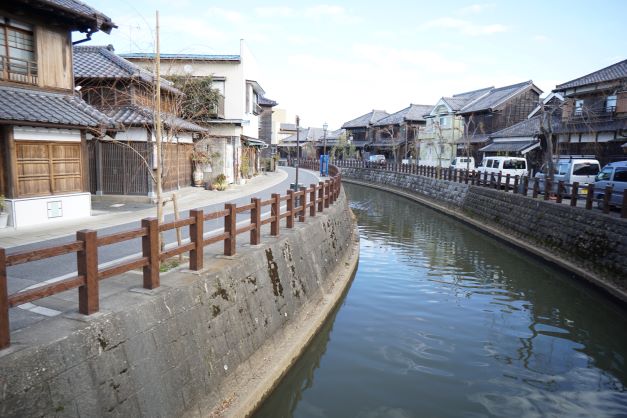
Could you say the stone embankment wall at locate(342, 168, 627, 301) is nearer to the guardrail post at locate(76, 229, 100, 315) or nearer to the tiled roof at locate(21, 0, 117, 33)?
the guardrail post at locate(76, 229, 100, 315)

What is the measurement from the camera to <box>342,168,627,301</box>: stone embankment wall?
1252 centimetres

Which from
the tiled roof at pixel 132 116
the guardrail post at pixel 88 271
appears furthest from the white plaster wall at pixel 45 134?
the guardrail post at pixel 88 271

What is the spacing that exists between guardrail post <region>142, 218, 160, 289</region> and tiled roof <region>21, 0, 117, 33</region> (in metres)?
9.79

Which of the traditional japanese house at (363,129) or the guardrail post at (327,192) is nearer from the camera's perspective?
the guardrail post at (327,192)

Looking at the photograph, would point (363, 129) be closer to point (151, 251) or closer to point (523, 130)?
point (523, 130)

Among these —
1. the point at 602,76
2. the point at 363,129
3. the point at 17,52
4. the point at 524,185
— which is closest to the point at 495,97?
the point at 602,76

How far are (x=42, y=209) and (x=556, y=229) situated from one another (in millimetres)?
17512

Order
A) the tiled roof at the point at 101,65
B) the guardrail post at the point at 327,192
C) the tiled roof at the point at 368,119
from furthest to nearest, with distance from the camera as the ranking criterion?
the tiled roof at the point at 368,119 < the tiled roof at the point at 101,65 < the guardrail post at the point at 327,192

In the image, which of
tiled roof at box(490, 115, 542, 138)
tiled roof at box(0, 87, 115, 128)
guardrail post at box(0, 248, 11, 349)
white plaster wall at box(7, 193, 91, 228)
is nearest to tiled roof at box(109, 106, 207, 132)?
tiled roof at box(0, 87, 115, 128)

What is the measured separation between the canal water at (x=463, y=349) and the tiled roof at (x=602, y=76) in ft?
Result: 56.8

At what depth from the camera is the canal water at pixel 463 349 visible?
7.11 metres

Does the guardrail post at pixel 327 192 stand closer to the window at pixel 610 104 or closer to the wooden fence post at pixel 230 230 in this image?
the wooden fence post at pixel 230 230

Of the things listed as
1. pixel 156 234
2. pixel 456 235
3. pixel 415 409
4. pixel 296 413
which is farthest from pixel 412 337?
pixel 456 235

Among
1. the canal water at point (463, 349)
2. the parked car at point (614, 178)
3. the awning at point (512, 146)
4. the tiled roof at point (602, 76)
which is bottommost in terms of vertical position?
the canal water at point (463, 349)
